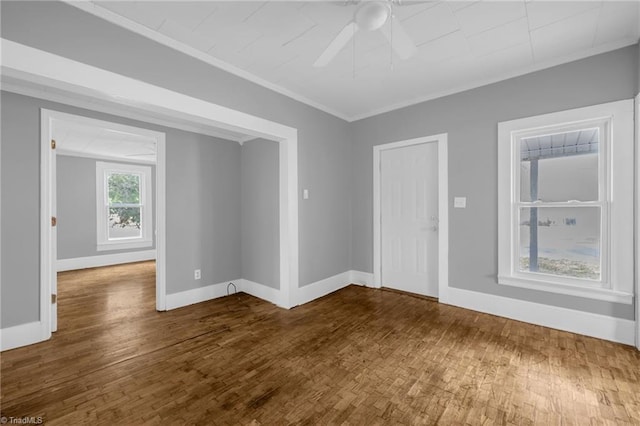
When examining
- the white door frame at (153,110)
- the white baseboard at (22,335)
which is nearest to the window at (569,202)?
the white door frame at (153,110)

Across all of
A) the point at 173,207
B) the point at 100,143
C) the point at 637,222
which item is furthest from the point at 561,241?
the point at 100,143

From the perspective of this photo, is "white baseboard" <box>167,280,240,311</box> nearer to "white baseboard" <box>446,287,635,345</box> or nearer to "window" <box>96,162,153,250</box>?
"white baseboard" <box>446,287,635,345</box>

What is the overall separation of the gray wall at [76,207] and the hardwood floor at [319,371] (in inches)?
132

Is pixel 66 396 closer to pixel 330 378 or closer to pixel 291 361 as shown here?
pixel 291 361

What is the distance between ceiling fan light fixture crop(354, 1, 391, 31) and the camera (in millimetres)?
1668

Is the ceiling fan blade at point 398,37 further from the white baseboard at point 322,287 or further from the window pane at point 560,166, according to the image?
the white baseboard at point 322,287

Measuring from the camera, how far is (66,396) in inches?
74.4

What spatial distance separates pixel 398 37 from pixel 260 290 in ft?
11.2

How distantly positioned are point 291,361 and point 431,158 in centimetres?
300

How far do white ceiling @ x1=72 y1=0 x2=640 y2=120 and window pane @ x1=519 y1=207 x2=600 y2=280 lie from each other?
1.54 m

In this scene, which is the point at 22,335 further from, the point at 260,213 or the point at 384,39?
the point at 384,39

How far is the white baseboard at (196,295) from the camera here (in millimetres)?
3561

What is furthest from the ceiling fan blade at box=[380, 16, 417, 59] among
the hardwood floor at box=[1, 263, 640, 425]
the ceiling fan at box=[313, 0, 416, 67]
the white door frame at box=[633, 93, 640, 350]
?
the hardwood floor at box=[1, 263, 640, 425]

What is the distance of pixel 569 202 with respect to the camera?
9.26 ft
